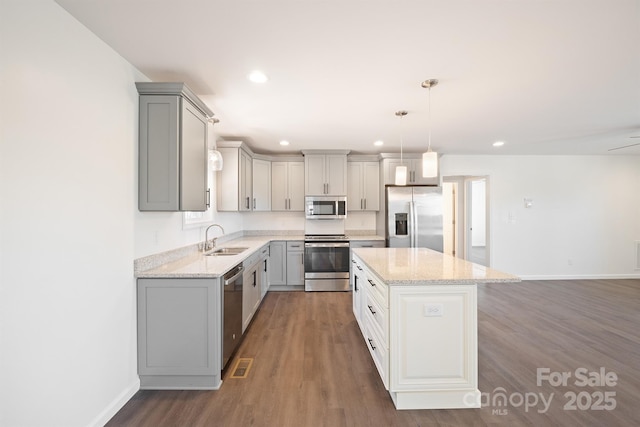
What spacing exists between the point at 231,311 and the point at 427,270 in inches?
67.1

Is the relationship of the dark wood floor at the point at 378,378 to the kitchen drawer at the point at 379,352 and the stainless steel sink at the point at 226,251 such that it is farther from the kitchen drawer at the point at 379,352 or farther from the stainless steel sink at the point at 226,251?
the stainless steel sink at the point at 226,251

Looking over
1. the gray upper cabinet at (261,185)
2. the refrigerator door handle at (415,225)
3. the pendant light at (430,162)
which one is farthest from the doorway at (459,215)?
the pendant light at (430,162)

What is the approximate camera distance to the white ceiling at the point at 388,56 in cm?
156

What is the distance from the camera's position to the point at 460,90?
2.55 metres

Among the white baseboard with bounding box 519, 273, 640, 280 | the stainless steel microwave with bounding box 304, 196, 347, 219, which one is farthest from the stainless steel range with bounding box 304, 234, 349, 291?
the white baseboard with bounding box 519, 273, 640, 280

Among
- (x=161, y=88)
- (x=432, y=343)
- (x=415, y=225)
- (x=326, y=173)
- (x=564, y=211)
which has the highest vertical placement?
(x=161, y=88)

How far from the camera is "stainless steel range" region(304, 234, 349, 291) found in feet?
15.4

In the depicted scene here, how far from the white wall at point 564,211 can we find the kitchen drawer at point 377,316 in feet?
12.8

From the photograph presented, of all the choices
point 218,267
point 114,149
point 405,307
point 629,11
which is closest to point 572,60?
point 629,11

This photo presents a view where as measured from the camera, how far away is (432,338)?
1924 mm

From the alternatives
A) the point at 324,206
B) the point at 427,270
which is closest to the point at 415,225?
the point at 324,206

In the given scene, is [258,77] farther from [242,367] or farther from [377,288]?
[242,367]

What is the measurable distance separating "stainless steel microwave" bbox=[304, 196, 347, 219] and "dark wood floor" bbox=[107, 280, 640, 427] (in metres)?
1.73

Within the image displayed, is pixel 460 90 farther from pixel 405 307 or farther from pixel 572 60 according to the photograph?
pixel 405 307
